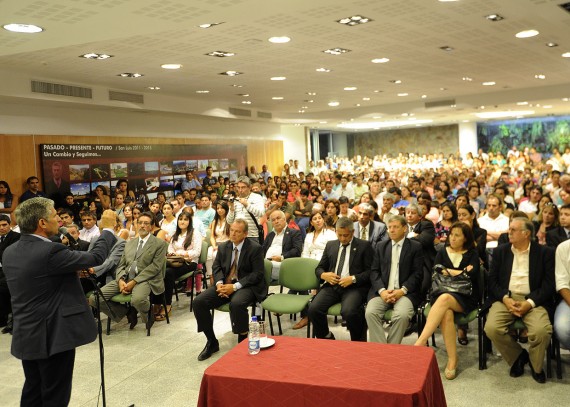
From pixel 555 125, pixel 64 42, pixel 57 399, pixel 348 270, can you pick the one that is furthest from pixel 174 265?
pixel 555 125

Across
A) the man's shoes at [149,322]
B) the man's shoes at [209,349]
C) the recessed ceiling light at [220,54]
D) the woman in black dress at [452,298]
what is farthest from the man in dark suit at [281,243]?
the recessed ceiling light at [220,54]

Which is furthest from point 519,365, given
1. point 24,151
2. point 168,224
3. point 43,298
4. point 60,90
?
point 24,151

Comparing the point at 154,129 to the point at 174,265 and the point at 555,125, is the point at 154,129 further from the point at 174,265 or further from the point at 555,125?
the point at 555,125

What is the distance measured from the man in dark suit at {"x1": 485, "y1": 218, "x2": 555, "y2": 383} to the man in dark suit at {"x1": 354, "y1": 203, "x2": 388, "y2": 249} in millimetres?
1978

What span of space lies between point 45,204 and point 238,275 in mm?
2655

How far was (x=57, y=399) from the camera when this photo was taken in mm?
3426

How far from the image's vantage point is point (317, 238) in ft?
21.8

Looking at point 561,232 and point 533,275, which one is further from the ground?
point 561,232

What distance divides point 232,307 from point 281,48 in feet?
12.3

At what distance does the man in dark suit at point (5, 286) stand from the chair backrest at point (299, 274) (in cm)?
329

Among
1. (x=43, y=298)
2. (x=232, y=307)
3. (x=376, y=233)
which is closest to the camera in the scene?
(x=43, y=298)

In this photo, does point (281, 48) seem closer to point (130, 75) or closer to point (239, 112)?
point (130, 75)

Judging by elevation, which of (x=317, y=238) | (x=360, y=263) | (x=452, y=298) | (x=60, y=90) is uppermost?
(x=60, y=90)

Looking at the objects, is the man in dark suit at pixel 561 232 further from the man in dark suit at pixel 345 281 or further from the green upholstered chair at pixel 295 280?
the green upholstered chair at pixel 295 280
